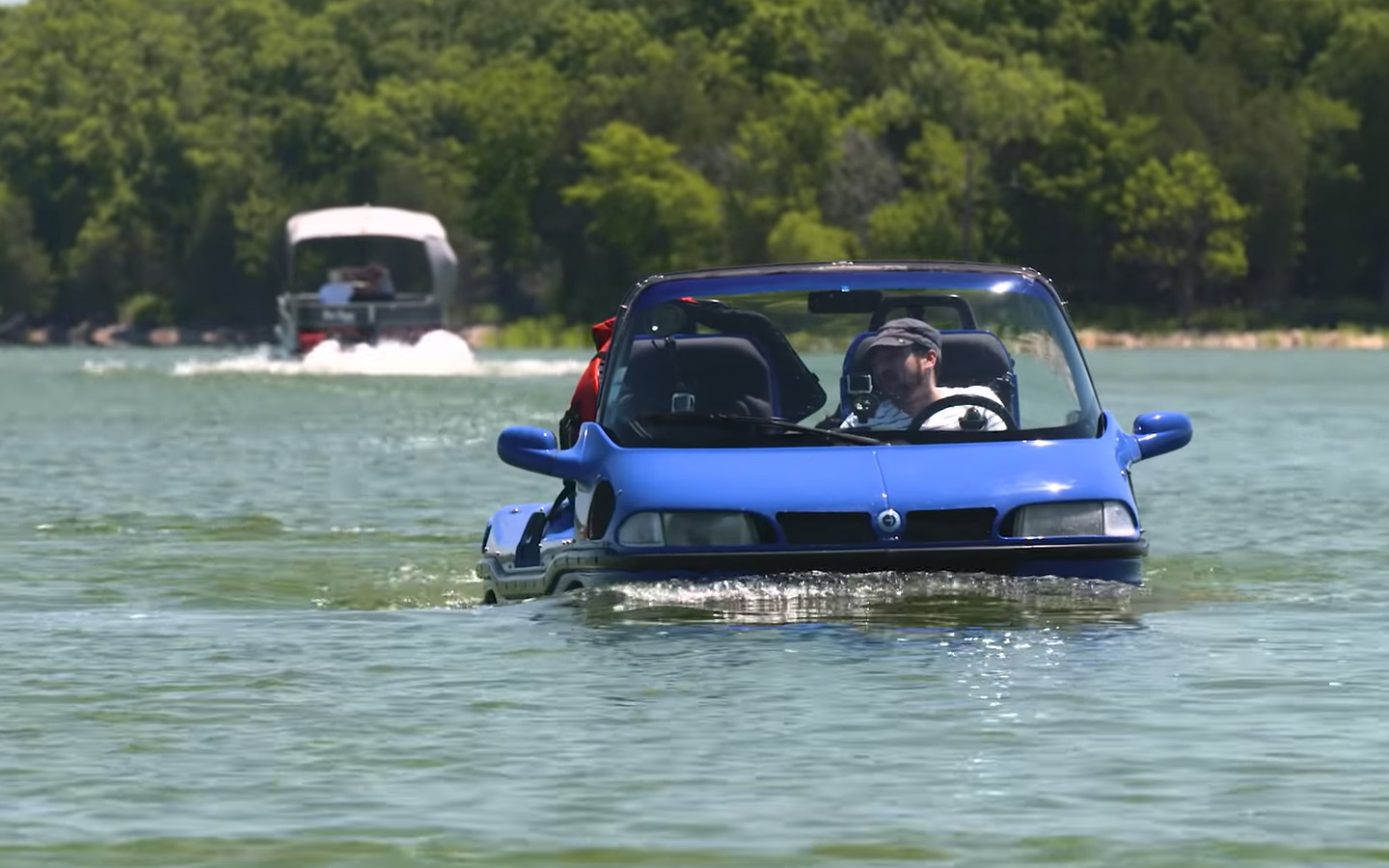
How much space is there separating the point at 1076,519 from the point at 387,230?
64486mm

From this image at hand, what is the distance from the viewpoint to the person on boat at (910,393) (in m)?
13.4

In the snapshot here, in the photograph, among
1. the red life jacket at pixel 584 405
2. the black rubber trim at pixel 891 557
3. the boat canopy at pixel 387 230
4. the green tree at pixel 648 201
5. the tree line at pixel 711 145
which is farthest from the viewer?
the green tree at pixel 648 201

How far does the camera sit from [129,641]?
13.6 metres

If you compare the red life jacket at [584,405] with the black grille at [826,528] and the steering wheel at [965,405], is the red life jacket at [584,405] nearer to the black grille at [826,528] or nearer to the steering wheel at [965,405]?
the steering wheel at [965,405]

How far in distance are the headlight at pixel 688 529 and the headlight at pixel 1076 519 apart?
1.03 meters

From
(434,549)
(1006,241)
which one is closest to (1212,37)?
(1006,241)

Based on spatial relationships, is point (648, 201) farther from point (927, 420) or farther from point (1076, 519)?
point (1076, 519)

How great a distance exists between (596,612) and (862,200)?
5071 inches

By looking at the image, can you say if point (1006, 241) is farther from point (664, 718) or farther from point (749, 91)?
point (664, 718)

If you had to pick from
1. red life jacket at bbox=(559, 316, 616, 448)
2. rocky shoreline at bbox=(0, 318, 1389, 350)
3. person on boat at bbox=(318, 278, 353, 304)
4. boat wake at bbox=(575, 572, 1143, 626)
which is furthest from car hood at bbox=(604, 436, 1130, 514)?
rocky shoreline at bbox=(0, 318, 1389, 350)

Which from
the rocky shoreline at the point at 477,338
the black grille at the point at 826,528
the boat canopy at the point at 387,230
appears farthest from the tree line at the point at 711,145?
the black grille at the point at 826,528

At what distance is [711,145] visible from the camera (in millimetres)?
147500

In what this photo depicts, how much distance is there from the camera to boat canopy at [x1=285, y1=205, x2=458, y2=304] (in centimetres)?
7544

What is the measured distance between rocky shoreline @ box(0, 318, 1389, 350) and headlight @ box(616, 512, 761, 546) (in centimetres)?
8956
